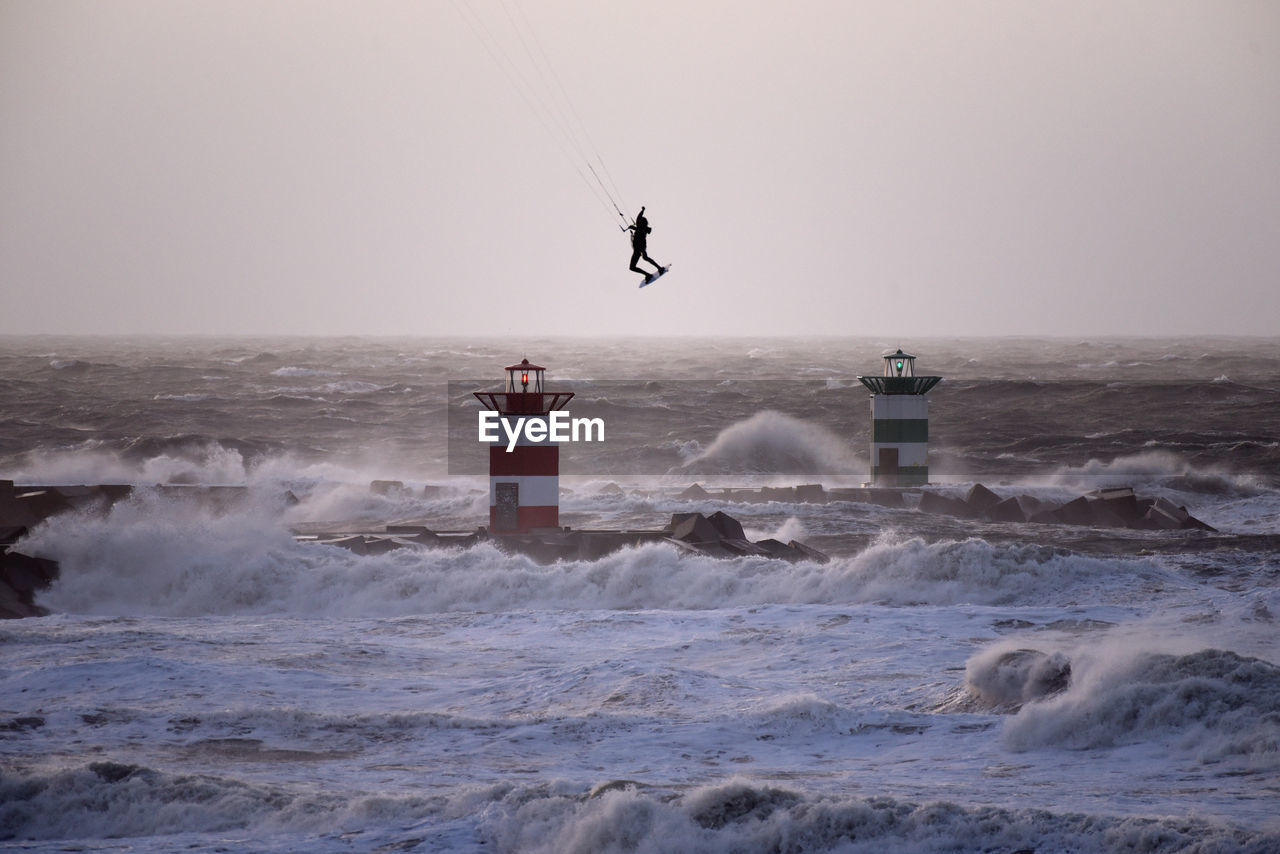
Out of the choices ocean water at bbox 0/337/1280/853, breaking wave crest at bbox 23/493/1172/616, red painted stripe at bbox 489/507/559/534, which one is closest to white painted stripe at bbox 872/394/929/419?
ocean water at bbox 0/337/1280/853

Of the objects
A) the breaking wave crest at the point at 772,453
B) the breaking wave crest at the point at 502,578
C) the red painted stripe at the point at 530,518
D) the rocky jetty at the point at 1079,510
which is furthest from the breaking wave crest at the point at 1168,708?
the breaking wave crest at the point at 772,453

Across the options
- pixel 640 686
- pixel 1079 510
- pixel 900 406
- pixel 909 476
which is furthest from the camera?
pixel 909 476

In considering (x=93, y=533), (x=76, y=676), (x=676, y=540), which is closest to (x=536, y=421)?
(x=676, y=540)

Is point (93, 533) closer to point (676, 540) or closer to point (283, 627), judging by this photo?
point (283, 627)

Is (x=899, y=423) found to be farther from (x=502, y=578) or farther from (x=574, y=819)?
(x=574, y=819)

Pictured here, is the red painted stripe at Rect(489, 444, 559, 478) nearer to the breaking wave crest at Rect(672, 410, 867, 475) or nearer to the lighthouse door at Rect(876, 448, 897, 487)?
the lighthouse door at Rect(876, 448, 897, 487)

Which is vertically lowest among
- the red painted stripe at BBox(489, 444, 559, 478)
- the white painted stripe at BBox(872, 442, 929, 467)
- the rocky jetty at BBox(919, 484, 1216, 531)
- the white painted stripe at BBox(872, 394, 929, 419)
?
the rocky jetty at BBox(919, 484, 1216, 531)

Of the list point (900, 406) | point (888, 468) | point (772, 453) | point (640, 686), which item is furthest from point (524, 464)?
point (772, 453)
